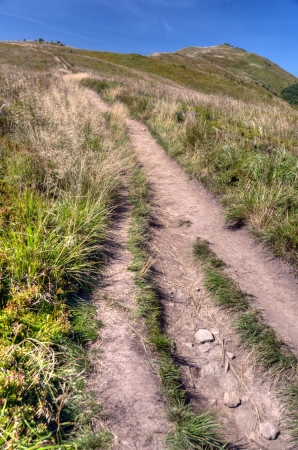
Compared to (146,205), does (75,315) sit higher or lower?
lower

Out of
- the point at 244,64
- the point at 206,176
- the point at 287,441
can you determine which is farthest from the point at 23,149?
the point at 244,64

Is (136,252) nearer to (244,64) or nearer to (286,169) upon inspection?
(286,169)

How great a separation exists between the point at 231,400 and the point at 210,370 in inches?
11.2

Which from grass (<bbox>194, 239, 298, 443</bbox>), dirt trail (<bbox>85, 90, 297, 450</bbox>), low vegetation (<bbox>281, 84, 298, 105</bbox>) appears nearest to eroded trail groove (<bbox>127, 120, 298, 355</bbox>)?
dirt trail (<bbox>85, 90, 297, 450</bbox>)

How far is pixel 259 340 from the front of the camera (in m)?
2.73

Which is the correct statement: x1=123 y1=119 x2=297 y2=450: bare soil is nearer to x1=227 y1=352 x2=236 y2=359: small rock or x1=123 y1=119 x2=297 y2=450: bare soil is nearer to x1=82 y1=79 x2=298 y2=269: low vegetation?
x1=227 y1=352 x2=236 y2=359: small rock

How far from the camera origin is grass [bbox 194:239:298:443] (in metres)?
2.30

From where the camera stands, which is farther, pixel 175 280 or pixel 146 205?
pixel 146 205

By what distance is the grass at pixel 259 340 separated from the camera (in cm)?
230

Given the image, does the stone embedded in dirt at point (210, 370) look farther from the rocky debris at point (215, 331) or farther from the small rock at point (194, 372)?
the rocky debris at point (215, 331)

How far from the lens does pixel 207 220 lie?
4.99 metres

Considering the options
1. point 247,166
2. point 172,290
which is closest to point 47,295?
point 172,290

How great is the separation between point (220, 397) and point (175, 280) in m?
1.41

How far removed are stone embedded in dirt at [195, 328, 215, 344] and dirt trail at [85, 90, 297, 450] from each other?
0.14 ft
